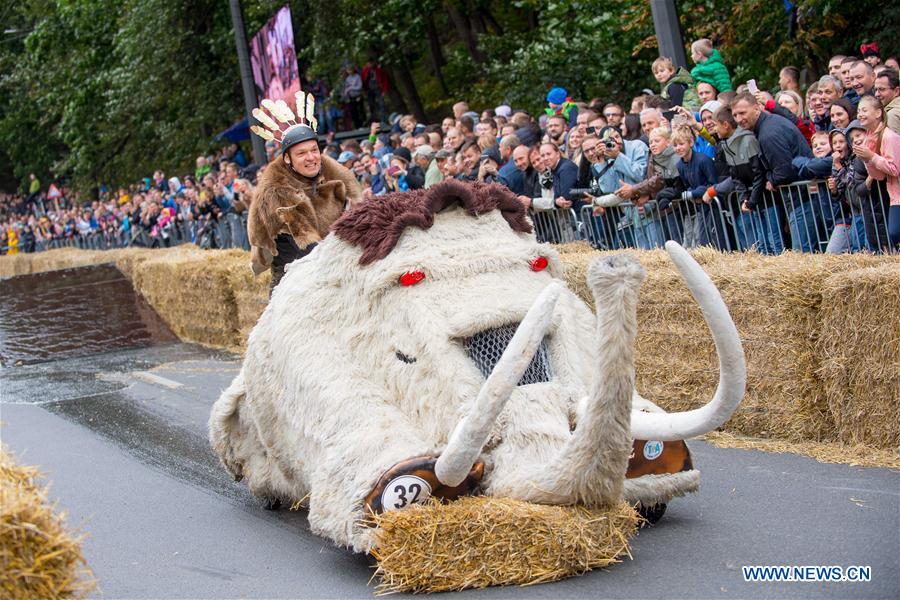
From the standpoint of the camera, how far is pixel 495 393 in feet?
16.5

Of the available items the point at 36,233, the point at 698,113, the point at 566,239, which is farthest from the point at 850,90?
the point at 36,233

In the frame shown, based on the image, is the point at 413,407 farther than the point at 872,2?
No

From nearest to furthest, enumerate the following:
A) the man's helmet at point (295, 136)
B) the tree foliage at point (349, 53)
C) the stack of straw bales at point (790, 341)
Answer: the stack of straw bales at point (790, 341)
the man's helmet at point (295, 136)
the tree foliage at point (349, 53)

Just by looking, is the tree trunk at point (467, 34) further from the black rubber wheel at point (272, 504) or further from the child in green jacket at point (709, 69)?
the black rubber wheel at point (272, 504)

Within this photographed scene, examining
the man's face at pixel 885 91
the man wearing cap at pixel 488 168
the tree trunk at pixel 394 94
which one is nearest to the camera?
the man's face at pixel 885 91

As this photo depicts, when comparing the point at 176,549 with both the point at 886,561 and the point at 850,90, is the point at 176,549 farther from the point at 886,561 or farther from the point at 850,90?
the point at 850,90

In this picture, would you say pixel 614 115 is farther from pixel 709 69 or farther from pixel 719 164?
pixel 719 164

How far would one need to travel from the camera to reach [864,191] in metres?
9.33

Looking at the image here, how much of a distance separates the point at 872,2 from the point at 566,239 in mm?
5601

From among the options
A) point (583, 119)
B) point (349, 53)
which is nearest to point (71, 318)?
point (349, 53)

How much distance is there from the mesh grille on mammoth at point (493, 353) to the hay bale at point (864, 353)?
2.53 metres

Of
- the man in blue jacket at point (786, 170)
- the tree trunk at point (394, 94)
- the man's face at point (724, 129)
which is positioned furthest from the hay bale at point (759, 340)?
the tree trunk at point (394, 94)

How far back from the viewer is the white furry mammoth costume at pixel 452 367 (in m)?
4.96

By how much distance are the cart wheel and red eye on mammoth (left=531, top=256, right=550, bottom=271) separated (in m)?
1.36
